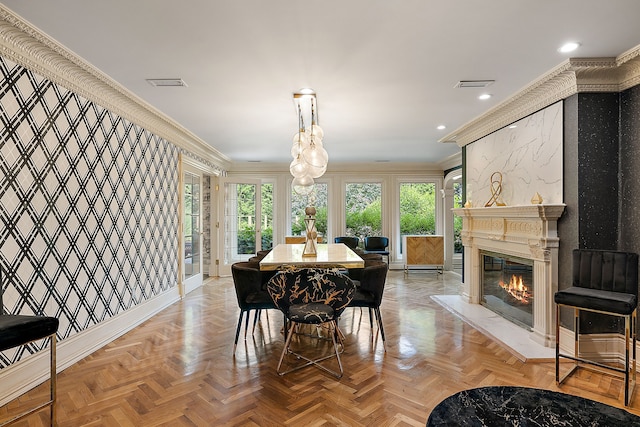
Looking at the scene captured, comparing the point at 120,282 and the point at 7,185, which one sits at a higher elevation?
the point at 7,185

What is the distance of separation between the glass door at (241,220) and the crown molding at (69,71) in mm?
2591

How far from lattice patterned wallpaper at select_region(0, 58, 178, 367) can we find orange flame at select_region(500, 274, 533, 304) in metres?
4.33

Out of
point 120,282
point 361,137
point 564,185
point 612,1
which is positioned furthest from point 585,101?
point 120,282

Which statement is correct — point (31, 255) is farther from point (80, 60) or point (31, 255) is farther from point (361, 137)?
point (361, 137)

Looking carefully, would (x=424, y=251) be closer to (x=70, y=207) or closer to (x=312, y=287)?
(x=312, y=287)

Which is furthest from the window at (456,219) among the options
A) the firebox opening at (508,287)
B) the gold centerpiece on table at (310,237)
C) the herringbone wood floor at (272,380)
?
the gold centerpiece on table at (310,237)

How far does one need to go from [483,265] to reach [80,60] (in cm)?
490

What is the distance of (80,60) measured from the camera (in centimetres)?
269

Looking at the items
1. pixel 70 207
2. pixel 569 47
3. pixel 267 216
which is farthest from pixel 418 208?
pixel 70 207

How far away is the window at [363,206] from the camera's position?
8.37 m

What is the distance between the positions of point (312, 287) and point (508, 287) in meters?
2.76

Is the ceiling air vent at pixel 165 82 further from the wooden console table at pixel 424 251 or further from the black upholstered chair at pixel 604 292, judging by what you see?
the wooden console table at pixel 424 251

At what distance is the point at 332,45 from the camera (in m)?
2.50

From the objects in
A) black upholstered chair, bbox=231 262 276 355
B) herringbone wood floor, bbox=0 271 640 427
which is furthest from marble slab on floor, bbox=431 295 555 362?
black upholstered chair, bbox=231 262 276 355
